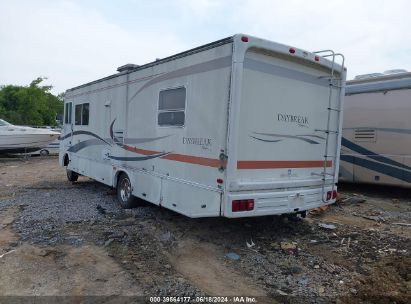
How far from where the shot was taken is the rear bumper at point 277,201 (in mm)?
5370

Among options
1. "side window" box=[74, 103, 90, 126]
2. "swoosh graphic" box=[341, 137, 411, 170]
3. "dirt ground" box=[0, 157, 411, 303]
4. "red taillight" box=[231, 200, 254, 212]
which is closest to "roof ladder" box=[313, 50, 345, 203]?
"dirt ground" box=[0, 157, 411, 303]

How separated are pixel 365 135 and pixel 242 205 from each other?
20.3 feet

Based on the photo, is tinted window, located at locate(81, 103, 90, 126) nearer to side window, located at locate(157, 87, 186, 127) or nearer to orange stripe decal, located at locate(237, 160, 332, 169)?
side window, located at locate(157, 87, 186, 127)

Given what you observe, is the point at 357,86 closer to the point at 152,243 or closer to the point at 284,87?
the point at 284,87

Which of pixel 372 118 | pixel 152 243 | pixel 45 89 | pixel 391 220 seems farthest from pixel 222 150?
pixel 45 89

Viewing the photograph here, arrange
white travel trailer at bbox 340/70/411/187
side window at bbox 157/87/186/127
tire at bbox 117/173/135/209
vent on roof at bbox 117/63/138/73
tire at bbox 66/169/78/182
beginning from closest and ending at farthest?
side window at bbox 157/87/186/127
tire at bbox 117/173/135/209
vent on roof at bbox 117/63/138/73
white travel trailer at bbox 340/70/411/187
tire at bbox 66/169/78/182

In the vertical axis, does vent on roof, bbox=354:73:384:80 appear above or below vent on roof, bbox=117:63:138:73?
above

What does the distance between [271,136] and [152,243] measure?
2.43m

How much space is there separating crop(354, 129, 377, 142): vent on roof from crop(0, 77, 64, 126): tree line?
31039 millimetres

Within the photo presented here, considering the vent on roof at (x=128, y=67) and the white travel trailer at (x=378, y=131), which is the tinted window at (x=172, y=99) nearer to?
the vent on roof at (x=128, y=67)

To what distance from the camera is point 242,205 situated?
5441 mm

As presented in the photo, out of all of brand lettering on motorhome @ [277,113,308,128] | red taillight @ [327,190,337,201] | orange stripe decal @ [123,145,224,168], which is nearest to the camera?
orange stripe decal @ [123,145,224,168]

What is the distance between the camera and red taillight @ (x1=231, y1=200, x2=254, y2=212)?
5.37m

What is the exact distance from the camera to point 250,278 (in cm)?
485
